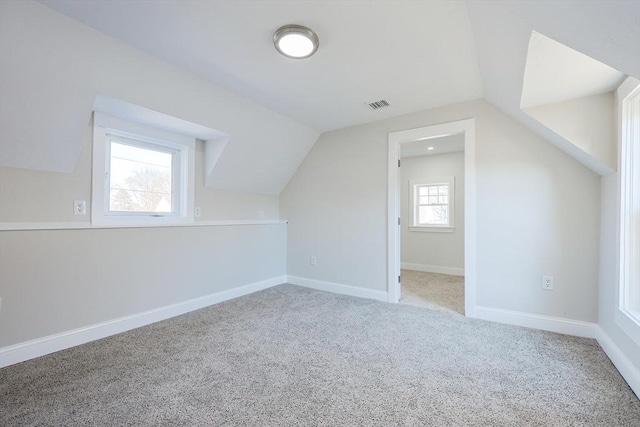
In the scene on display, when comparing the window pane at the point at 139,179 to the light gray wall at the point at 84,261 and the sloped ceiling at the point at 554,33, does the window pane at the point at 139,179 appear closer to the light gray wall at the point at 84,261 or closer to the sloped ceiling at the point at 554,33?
the light gray wall at the point at 84,261

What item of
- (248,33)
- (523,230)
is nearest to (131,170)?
(248,33)

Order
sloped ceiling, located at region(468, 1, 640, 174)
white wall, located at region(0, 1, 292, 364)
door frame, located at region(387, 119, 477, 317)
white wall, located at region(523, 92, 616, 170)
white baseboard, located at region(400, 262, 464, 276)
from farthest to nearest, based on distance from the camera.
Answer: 1. white baseboard, located at region(400, 262, 464, 276)
2. door frame, located at region(387, 119, 477, 317)
3. white wall, located at region(523, 92, 616, 170)
4. white wall, located at region(0, 1, 292, 364)
5. sloped ceiling, located at region(468, 1, 640, 174)

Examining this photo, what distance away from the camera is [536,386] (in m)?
1.77

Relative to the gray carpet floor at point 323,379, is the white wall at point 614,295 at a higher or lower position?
higher

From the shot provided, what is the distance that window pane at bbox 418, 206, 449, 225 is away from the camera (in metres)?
5.51

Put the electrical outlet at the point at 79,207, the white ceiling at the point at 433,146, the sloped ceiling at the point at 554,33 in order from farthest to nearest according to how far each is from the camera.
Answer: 1. the white ceiling at the point at 433,146
2. the electrical outlet at the point at 79,207
3. the sloped ceiling at the point at 554,33

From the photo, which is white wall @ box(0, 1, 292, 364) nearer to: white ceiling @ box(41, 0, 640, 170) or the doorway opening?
white ceiling @ box(41, 0, 640, 170)

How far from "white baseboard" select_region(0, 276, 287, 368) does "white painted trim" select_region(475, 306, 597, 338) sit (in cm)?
298

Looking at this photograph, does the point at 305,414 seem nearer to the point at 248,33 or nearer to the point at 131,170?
the point at 248,33

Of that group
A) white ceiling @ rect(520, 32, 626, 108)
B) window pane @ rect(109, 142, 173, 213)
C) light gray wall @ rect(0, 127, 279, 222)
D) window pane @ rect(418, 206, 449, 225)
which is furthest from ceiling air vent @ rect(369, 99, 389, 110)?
window pane @ rect(418, 206, 449, 225)

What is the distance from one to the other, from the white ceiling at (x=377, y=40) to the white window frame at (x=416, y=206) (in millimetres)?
2764

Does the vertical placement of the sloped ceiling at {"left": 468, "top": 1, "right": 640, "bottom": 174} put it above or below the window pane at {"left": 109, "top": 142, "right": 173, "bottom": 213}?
above

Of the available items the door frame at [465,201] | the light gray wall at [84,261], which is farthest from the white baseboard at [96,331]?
the door frame at [465,201]

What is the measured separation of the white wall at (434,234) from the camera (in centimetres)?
523
